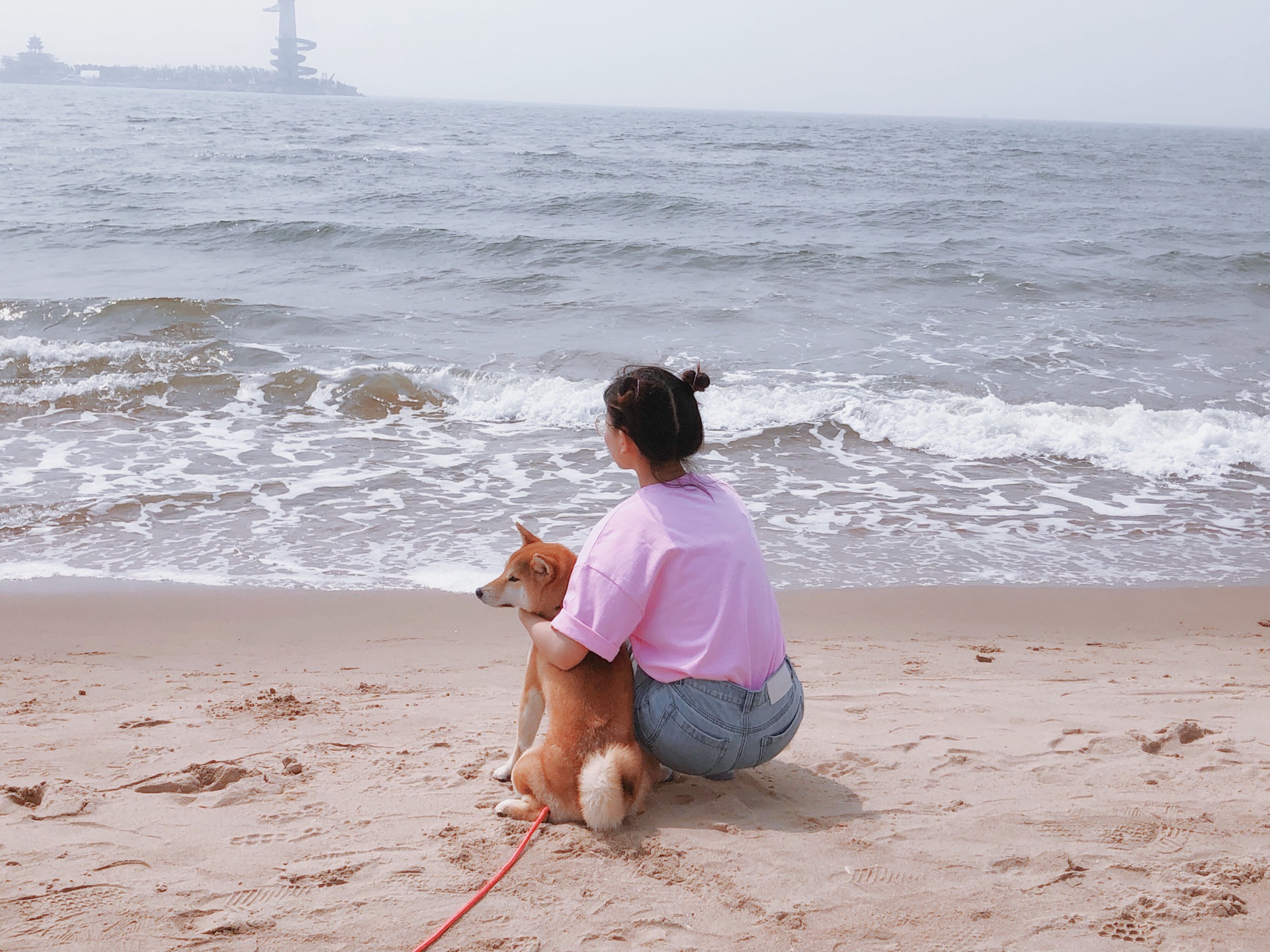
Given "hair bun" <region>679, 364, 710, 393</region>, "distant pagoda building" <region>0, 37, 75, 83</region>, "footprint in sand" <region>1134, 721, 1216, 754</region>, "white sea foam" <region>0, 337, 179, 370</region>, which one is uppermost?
"distant pagoda building" <region>0, 37, 75, 83</region>

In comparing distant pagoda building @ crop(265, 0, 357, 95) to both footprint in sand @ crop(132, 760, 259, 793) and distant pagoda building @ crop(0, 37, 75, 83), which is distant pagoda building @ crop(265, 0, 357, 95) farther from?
footprint in sand @ crop(132, 760, 259, 793)

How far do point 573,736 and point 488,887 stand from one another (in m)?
0.47

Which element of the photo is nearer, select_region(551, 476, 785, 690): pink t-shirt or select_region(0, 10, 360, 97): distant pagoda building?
select_region(551, 476, 785, 690): pink t-shirt

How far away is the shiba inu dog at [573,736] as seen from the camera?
269cm

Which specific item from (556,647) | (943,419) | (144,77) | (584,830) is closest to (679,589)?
(556,647)

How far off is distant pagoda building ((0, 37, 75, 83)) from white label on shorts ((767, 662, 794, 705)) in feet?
516

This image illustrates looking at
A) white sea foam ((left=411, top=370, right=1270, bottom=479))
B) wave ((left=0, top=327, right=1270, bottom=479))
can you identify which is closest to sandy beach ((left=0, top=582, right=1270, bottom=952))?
white sea foam ((left=411, top=370, right=1270, bottom=479))

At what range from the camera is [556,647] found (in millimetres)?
2697

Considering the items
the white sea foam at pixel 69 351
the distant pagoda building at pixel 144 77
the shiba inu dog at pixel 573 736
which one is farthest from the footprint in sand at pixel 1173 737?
the distant pagoda building at pixel 144 77

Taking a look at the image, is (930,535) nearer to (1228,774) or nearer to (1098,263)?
(1228,774)

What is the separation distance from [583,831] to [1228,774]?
2.11m

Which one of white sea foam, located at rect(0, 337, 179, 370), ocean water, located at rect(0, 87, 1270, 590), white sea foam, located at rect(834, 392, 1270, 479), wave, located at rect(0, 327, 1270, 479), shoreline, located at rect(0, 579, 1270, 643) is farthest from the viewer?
white sea foam, located at rect(0, 337, 179, 370)

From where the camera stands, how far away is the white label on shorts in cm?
287

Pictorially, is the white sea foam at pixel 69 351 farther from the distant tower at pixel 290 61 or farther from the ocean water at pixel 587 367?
the distant tower at pixel 290 61
